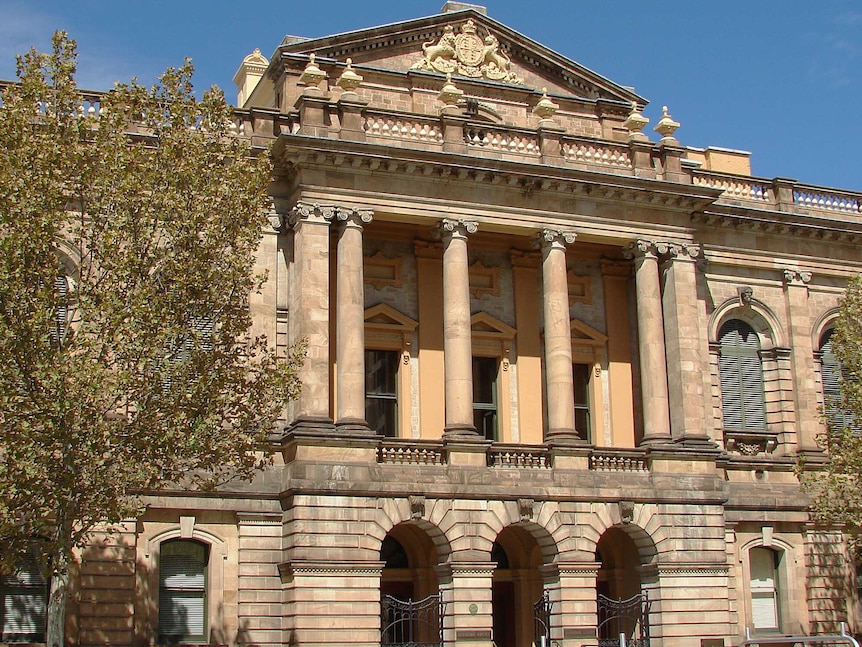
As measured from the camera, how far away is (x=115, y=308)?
20.5 m

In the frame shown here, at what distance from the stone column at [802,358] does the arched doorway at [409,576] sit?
10.6 m

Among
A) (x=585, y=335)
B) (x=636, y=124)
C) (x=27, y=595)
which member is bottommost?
(x=27, y=595)

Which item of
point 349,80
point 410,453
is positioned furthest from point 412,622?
point 349,80

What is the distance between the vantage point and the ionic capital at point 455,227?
2930 cm

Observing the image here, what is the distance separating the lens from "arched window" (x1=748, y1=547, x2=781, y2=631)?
105 feet

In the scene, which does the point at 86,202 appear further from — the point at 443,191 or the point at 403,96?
the point at 403,96

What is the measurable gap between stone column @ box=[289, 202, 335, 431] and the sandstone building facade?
0.06m

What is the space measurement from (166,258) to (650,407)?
13613 mm

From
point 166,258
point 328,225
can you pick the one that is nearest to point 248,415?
point 166,258

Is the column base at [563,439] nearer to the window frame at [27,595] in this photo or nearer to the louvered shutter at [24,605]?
the window frame at [27,595]

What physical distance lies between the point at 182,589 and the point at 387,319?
26.6ft

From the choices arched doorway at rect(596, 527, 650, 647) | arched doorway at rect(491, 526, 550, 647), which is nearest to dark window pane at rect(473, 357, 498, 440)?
arched doorway at rect(491, 526, 550, 647)

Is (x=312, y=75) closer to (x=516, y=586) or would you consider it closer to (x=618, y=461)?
(x=618, y=461)

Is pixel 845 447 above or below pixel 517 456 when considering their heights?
above
